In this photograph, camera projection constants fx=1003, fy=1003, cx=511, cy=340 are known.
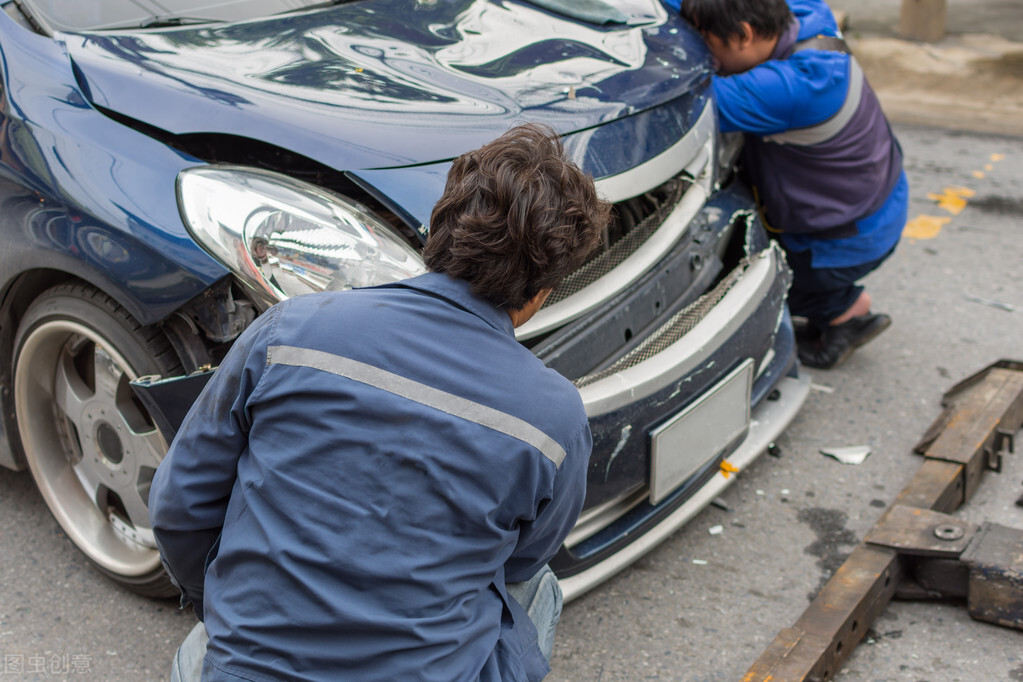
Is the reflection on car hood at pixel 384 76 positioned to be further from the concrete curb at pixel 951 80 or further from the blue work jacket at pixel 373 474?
the concrete curb at pixel 951 80

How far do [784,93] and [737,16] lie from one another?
11.0 inches

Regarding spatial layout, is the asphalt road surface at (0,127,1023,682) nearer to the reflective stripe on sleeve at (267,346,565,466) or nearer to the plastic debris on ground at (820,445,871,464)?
the plastic debris on ground at (820,445,871,464)

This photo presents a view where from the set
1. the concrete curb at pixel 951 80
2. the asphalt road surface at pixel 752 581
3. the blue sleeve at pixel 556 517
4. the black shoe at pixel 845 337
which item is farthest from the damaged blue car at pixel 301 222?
the concrete curb at pixel 951 80

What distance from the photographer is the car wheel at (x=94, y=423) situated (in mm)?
2133

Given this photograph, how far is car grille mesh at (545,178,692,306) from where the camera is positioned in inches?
93.0

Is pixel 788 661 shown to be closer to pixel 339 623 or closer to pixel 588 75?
pixel 339 623

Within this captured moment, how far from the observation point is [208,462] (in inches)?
55.6

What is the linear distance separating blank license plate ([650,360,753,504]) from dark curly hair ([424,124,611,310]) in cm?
94

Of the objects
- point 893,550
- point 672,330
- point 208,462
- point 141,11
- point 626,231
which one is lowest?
point 893,550

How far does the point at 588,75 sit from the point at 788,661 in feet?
4.85

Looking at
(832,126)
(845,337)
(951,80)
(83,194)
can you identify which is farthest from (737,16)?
(951,80)

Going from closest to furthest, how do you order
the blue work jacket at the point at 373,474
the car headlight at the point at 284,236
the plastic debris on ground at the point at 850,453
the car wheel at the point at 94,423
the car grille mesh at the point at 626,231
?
the blue work jacket at the point at 373,474 < the car headlight at the point at 284,236 < the car wheel at the point at 94,423 < the car grille mesh at the point at 626,231 < the plastic debris on ground at the point at 850,453

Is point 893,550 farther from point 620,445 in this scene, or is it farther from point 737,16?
point 737,16

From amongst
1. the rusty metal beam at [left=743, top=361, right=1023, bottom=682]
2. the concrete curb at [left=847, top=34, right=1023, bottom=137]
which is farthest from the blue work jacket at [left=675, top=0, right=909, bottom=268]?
the concrete curb at [left=847, top=34, right=1023, bottom=137]
